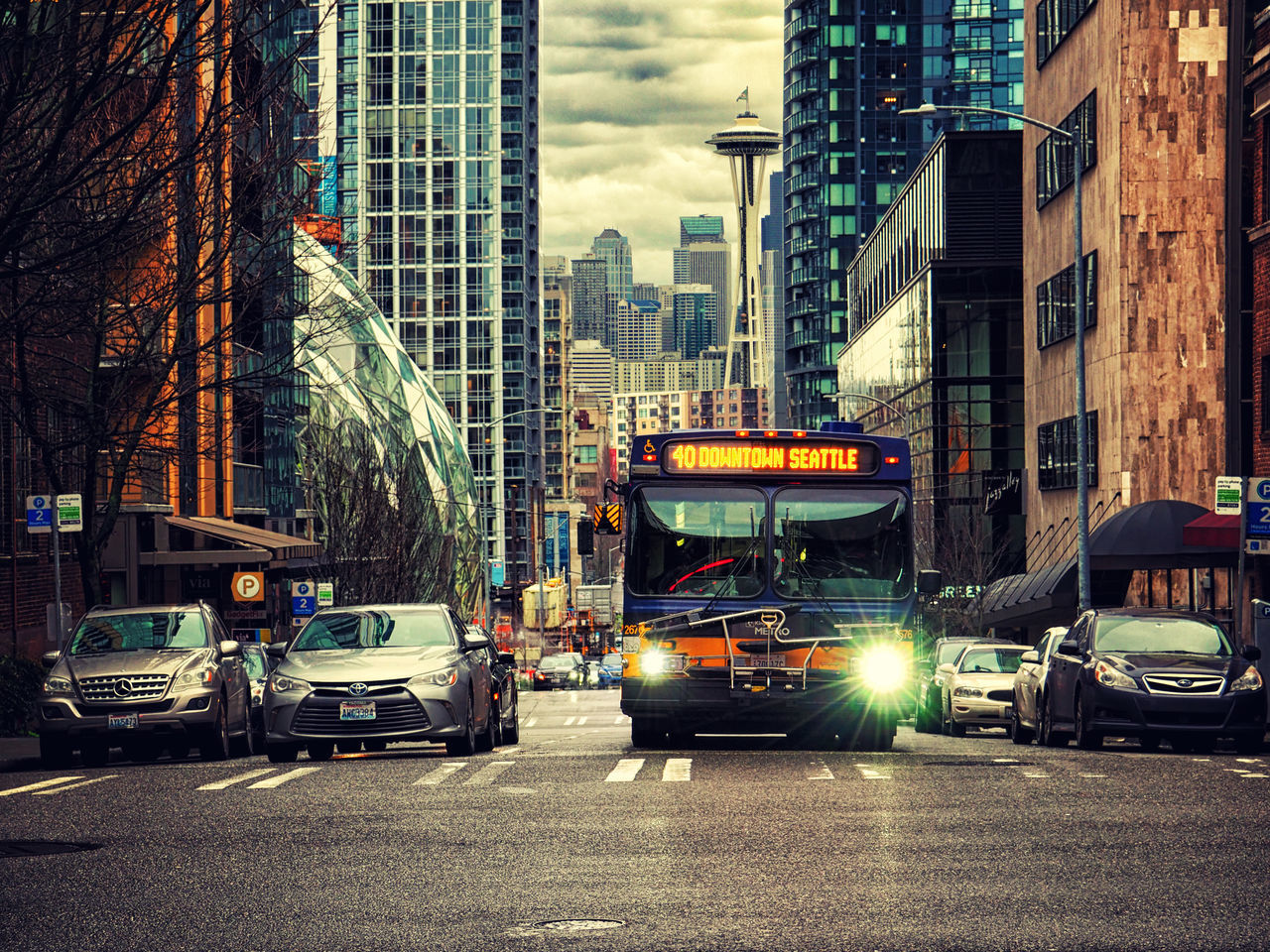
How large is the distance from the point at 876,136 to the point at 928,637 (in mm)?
102770

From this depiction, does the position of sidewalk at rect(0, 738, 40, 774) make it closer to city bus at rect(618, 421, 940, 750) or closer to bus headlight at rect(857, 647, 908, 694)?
city bus at rect(618, 421, 940, 750)

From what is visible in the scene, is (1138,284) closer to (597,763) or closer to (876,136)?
(597,763)

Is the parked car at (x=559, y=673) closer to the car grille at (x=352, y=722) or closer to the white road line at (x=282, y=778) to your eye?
the car grille at (x=352, y=722)

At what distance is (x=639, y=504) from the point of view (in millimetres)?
19375

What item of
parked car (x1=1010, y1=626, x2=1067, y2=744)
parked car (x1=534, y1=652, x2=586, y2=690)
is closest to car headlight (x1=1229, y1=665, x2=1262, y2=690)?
parked car (x1=1010, y1=626, x2=1067, y2=744)

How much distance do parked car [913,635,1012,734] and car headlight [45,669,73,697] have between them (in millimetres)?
14917

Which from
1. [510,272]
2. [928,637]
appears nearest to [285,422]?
[928,637]

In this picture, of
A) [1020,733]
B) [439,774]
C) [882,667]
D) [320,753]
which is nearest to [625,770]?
[439,774]

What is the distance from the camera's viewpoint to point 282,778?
648 inches

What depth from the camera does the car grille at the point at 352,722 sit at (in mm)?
18312

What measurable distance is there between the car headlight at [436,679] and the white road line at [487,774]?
0.94 m

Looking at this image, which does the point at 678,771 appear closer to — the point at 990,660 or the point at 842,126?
the point at 990,660

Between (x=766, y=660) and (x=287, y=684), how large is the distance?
4.81 m

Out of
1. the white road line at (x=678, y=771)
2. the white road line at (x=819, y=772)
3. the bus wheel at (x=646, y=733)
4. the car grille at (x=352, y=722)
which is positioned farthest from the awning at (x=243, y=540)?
the white road line at (x=819, y=772)
